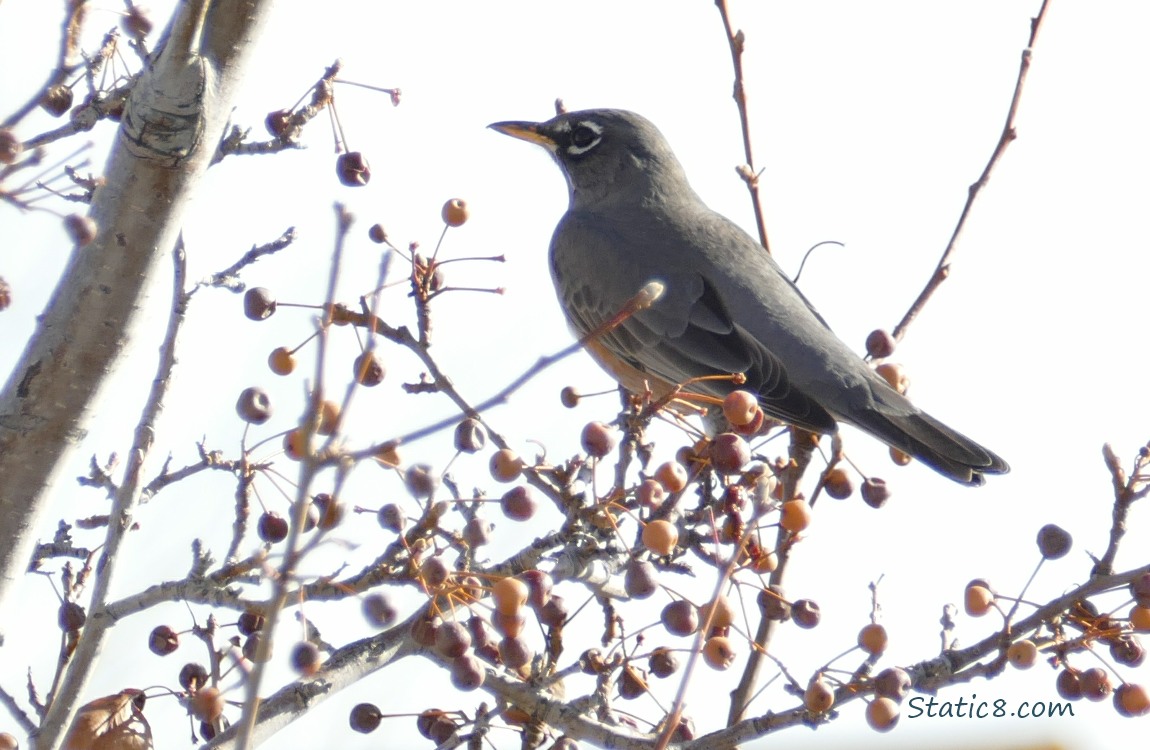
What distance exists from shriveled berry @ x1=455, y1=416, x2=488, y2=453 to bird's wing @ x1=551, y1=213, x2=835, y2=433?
1.32 metres

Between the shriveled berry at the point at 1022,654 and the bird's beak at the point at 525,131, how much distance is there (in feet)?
11.5

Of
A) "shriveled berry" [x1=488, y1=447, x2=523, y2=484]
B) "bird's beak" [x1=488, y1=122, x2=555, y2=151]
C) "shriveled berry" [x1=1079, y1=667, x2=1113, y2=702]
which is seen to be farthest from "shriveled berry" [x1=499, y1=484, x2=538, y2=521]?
"bird's beak" [x1=488, y1=122, x2=555, y2=151]

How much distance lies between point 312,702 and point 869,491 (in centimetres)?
156

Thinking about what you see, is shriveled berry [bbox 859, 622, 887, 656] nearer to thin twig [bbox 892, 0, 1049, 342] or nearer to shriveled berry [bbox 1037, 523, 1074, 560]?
shriveled berry [bbox 1037, 523, 1074, 560]

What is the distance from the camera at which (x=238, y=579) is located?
2207 mm

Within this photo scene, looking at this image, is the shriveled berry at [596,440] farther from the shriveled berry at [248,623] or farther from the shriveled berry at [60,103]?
the shriveled berry at [60,103]

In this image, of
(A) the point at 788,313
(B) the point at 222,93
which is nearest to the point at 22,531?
(B) the point at 222,93

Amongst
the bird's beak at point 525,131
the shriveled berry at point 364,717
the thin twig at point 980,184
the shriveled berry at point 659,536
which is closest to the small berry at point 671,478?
the shriveled berry at point 659,536

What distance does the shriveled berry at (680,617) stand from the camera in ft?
7.40

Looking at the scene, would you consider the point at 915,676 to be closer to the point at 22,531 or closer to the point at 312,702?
the point at 312,702

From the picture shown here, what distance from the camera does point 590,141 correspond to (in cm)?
545

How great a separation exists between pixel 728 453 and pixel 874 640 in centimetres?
47

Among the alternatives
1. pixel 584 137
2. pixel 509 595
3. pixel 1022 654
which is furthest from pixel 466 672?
pixel 584 137

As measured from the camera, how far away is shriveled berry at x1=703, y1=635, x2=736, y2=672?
2273 millimetres
